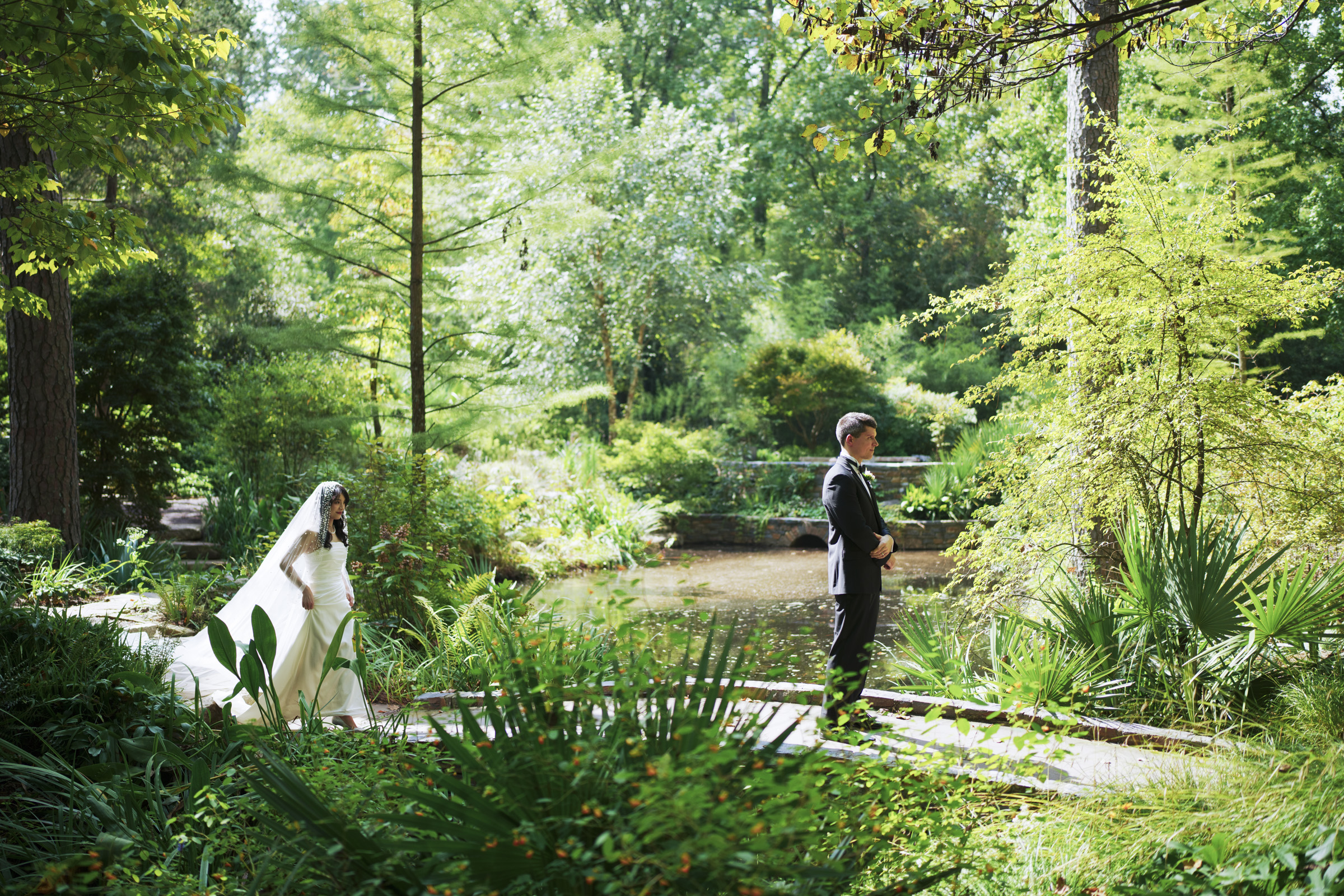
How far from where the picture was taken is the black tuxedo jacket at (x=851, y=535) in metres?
4.92

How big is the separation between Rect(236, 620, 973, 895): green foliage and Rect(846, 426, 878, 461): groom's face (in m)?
2.61

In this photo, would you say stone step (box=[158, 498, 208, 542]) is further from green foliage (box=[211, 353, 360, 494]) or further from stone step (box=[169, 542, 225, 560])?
green foliage (box=[211, 353, 360, 494])

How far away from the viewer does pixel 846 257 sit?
95.2 feet

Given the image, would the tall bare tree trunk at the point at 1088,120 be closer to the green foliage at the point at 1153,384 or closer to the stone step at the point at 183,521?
the green foliage at the point at 1153,384

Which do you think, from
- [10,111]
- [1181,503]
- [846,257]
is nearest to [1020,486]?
[1181,503]

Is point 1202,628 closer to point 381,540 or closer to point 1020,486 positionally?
point 1020,486

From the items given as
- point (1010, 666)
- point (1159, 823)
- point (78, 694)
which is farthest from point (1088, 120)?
point (78, 694)

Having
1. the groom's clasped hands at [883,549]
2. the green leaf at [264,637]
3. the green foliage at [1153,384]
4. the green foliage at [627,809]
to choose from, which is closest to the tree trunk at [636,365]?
the green foliage at [1153,384]

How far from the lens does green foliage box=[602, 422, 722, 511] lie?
1521cm

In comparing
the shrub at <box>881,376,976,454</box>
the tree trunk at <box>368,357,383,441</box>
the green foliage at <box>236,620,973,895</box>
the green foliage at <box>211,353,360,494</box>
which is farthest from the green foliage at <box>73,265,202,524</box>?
the shrub at <box>881,376,976,454</box>

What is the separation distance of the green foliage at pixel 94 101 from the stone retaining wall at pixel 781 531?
34.2 feet

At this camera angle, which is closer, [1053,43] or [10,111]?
[10,111]

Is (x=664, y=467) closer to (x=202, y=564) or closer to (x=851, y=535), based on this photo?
(x=202, y=564)

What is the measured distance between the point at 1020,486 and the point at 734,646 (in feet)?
9.38
